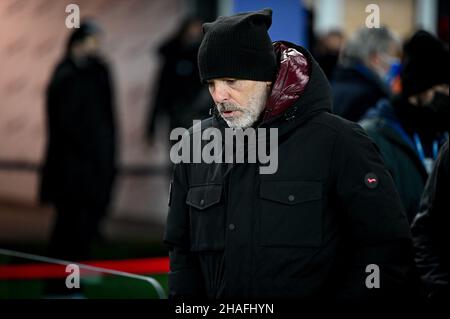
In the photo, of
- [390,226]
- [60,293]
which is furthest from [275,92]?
[60,293]

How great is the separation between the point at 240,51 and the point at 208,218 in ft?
1.73

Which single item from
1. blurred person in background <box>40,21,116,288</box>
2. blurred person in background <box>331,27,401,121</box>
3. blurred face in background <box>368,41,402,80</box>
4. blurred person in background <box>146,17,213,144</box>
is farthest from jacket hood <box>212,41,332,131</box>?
blurred person in background <box>146,17,213,144</box>

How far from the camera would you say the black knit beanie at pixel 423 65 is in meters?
4.47

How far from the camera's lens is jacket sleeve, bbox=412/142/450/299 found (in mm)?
3395

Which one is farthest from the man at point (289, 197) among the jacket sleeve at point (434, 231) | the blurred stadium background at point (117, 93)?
the blurred stadium background at point (117, 93)

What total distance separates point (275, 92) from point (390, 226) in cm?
53

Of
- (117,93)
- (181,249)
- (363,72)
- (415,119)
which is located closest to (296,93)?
(181,249)

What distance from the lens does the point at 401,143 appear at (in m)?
4.20

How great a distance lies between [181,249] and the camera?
3078 mm

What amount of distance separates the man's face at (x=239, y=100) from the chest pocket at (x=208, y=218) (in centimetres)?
22

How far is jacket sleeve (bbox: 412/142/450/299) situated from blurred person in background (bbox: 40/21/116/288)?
4176mm

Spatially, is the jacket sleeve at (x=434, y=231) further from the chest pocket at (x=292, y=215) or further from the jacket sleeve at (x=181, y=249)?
the jacket sleeve at (x=181, y=249)

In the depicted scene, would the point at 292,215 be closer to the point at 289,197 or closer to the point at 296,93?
the point at 289,197
